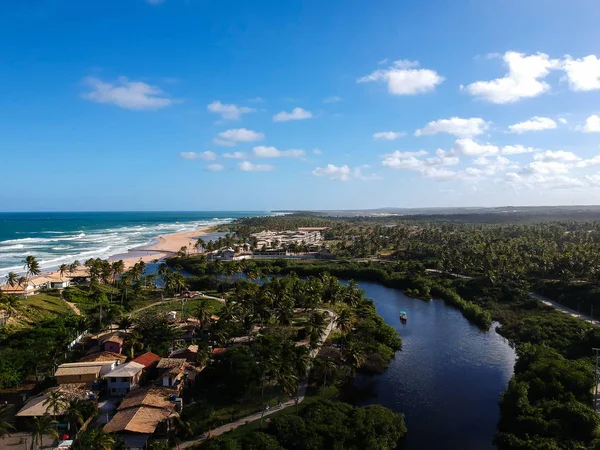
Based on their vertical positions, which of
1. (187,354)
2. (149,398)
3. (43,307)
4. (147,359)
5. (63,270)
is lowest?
(149,398)

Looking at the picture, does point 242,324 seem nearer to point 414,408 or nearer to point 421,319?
point 414,408

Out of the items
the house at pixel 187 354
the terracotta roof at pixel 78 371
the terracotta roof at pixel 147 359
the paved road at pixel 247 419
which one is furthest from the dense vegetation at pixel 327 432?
the terracotta roof at pixel 78 371

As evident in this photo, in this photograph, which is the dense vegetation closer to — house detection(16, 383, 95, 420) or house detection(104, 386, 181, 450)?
house detection(104, 386, 181, 450)

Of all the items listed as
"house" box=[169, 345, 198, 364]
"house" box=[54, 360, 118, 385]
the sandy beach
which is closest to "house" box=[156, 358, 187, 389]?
"house" box=[169, 345, 198, 364]

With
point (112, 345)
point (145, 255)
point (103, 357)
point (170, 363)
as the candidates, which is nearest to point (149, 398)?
point (170, 363)

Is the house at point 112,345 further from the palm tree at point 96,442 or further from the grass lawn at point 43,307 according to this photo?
the palm tree at point 96,442

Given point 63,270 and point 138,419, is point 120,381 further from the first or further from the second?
point 63,270
